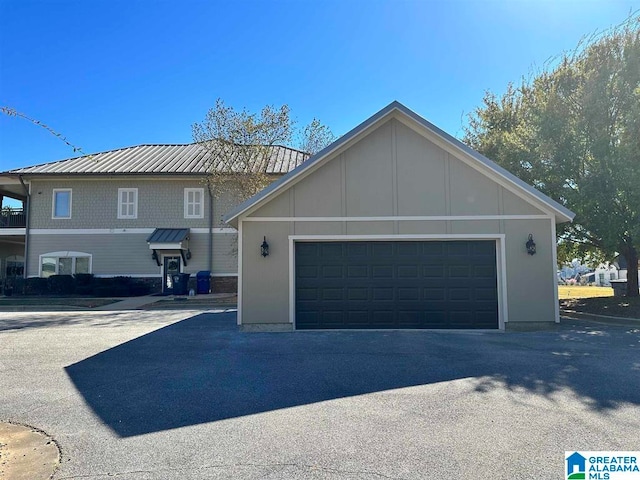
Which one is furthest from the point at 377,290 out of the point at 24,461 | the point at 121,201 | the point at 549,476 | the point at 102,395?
the point at 121,201

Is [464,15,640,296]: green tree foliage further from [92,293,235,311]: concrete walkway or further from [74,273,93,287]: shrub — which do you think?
[74,273,93,287]: shrub

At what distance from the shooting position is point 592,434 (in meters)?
4.25

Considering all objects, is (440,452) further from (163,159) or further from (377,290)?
(163,159)

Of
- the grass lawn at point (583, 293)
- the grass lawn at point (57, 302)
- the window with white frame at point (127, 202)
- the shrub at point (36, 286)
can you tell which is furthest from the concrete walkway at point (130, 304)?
the grass lawn at point (583, 293)

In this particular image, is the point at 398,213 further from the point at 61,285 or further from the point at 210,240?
the point at 61,285

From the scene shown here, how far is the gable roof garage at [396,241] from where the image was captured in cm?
1070

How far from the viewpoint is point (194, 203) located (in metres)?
22.2

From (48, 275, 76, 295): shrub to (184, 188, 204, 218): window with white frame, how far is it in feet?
20.9

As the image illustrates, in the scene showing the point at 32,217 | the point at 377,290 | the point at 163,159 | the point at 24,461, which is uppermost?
the point at 163,159

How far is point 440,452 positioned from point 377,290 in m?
7.01

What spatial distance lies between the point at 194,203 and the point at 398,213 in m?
14.1

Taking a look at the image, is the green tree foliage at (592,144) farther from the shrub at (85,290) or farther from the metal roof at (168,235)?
the shrub at (85,290)

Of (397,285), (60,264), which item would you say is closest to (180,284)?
(60,264)

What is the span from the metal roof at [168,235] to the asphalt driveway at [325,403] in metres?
11.6
